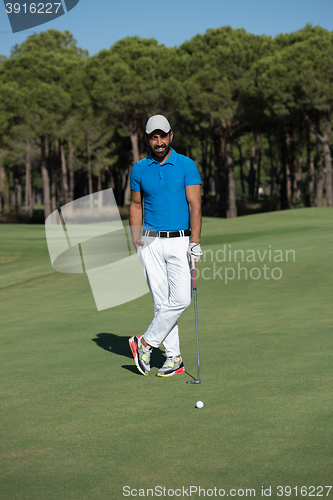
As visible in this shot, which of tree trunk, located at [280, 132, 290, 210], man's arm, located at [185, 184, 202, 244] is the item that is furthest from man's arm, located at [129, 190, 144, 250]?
tree trunk, located at [280, 132, 290, 210]

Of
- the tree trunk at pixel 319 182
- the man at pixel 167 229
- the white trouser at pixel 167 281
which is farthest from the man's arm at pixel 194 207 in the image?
the tree trunk at pixel 319 182

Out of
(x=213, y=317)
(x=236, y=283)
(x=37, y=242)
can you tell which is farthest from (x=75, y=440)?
(x=37, y=242)

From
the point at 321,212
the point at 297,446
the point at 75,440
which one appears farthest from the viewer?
the point at 321,212

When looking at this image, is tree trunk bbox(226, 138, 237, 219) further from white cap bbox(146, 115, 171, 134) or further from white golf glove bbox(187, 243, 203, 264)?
white golf glove bbox(187, 243, 203, 264)

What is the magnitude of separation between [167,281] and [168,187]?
0.88 meters

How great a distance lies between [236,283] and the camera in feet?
36.7

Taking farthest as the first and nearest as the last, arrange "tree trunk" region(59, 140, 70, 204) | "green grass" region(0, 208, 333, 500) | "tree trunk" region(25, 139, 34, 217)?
"tree trunk" region(59, 140, 70, 204)
"tree trunk" region(25, 139, 34, 217)
"green grass" region(0, 208, 333, 500)

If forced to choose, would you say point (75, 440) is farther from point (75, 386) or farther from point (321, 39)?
point (321, 39)

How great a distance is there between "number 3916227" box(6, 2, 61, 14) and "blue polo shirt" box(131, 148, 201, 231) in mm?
5204

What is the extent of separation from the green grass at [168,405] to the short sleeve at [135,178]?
177 cm

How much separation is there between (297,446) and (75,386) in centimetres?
228

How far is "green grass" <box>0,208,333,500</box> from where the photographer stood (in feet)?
10.5

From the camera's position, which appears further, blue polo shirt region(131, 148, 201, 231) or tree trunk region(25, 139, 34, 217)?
tree trunk region(25, 139, 34, 217)

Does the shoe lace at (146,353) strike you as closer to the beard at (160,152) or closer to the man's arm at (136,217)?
the man's arm at (136,217)
